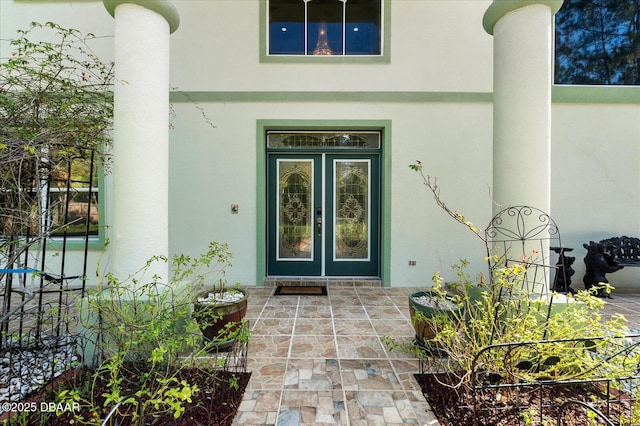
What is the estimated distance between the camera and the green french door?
206 inches

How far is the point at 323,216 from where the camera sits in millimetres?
5230

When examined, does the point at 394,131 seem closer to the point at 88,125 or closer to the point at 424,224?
the point at 424,224

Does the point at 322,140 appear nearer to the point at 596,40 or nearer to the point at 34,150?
the point at 34,150

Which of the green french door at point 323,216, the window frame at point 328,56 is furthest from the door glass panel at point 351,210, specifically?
the window frame at point 328,56

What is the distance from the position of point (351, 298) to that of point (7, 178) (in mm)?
3776

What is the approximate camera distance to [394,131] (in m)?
4.87

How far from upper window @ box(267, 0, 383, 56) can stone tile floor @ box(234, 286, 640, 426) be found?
4.01 metres

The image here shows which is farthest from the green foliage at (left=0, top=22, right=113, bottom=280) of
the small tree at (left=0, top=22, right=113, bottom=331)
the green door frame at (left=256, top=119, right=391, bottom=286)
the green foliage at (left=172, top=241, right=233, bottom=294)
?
the green door frame at (left=256, top=119, right=391, bottom=286)

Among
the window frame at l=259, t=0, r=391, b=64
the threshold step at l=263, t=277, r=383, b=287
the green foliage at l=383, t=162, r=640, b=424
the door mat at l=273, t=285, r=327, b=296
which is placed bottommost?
the door mat at l=273, t=285, r=327, b=296

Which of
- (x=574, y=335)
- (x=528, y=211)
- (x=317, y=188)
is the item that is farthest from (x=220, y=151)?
(x=574, y=335)

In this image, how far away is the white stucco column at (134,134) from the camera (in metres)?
2.52

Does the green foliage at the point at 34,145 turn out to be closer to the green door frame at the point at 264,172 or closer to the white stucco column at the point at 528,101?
the green door frame at the point at 264,172

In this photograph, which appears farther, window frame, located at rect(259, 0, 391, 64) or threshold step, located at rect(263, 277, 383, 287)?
threshold step, located at rect(263, 277, 383, 287)

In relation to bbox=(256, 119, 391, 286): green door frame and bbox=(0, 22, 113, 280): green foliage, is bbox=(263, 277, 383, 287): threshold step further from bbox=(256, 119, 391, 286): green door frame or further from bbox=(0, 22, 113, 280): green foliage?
bbox=(0, 22, 113, 280): green foliage
